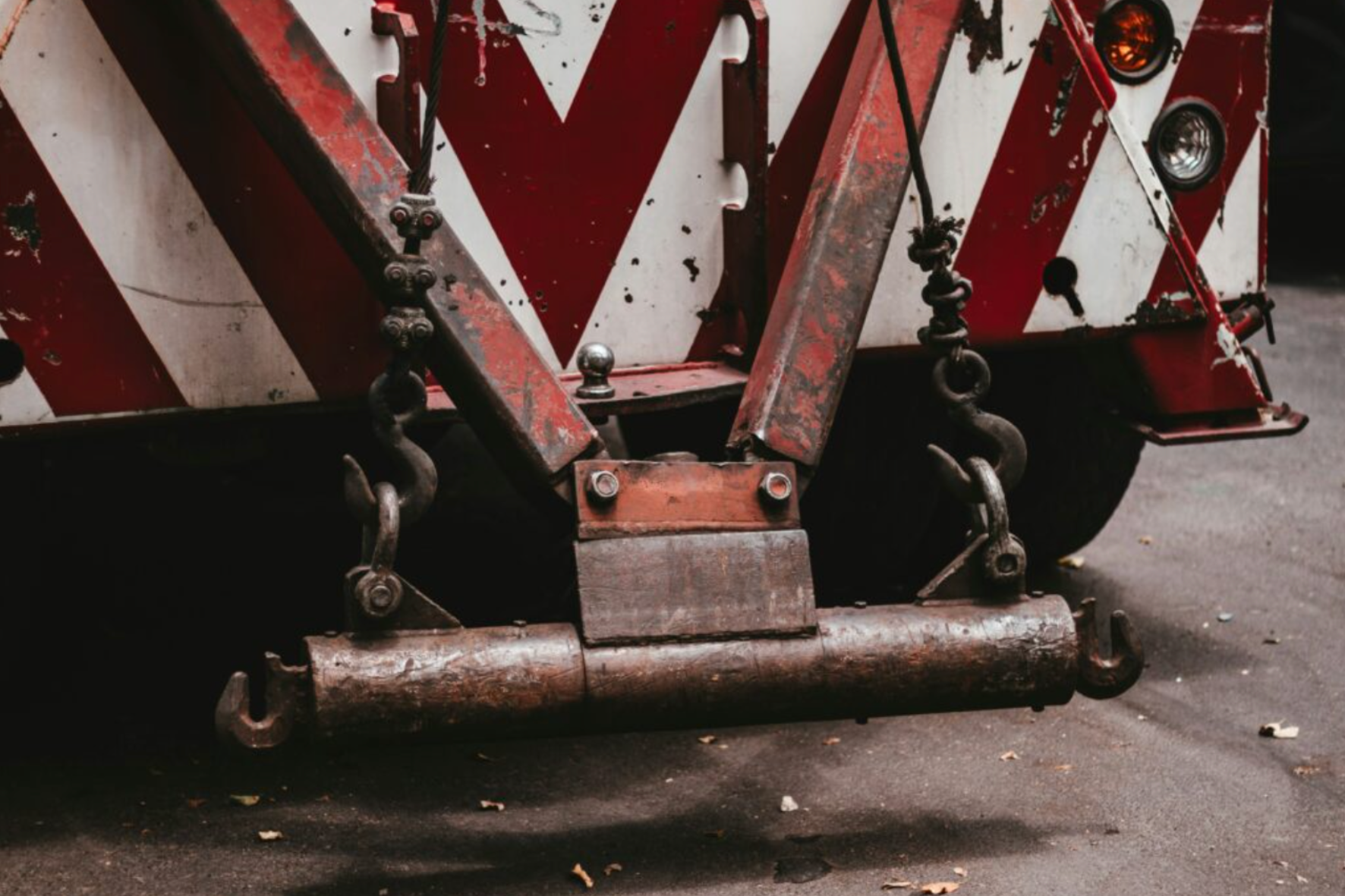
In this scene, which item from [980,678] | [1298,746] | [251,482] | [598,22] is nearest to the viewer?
[980,678]

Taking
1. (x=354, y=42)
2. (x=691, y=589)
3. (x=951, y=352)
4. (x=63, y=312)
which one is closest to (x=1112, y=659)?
(x=951, y=352)

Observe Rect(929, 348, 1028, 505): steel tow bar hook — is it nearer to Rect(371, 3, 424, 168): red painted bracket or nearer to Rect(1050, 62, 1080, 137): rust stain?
Rect(1050, 62, 1080, 137): rust stain

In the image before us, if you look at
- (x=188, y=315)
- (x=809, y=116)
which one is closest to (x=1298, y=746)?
(x=809, y=116)

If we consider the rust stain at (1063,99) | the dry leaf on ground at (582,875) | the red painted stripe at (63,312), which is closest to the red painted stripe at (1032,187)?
the rust stain at (1063,99)

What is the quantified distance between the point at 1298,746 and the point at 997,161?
45.3 inches

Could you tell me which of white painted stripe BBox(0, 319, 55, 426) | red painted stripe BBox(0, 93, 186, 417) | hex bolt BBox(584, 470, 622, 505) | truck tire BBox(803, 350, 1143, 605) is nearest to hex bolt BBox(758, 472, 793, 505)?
hex bolt BBox(584, 470, 622, 505)

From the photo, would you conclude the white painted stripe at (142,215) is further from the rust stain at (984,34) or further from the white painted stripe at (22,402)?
the rust stain at (984,34)

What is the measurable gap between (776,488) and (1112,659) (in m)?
0.54

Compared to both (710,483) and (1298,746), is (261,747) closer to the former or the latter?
(710,483)

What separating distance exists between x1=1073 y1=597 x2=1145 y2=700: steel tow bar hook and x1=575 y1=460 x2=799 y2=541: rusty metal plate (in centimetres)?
43

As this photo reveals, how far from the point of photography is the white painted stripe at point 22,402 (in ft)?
8.52

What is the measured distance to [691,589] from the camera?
8.04 feet

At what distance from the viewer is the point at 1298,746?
10.4 feet

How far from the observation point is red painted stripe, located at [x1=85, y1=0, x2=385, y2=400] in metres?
2.65
